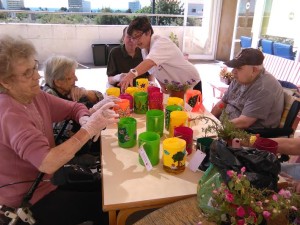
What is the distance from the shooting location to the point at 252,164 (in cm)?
87

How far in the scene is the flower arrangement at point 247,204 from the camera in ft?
2.23

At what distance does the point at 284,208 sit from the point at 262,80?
4.49ft

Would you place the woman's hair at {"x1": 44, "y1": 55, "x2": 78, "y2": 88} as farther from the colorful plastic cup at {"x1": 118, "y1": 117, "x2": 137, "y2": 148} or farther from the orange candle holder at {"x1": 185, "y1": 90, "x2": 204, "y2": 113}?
the orange candle holder at {"x1": 185, "y1": 90, "x2": 204, "y2": 113}

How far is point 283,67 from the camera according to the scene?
402 centimetres

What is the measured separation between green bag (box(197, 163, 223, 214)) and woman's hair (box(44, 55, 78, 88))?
1261 mm

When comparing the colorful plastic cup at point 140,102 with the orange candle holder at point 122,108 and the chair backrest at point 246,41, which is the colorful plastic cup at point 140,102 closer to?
the orange candle holder at point 122,108

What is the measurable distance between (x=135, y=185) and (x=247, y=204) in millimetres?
474

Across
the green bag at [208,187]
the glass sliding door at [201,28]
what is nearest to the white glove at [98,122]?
the green bag at [208,187]

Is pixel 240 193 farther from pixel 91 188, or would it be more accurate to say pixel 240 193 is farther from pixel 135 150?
pixel 91 188

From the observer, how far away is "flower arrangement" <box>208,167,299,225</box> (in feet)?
2.23

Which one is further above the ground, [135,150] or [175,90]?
[175,90]

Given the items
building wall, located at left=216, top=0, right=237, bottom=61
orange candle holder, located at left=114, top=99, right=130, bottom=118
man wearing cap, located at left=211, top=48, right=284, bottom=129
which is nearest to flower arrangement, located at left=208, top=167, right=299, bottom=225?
orange candle holder, located at left=114, top=99, right=130, bottom=118

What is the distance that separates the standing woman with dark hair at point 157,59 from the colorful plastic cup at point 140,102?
0.24 meters

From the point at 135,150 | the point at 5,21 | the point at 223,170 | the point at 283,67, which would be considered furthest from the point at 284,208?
the point at 5,21
